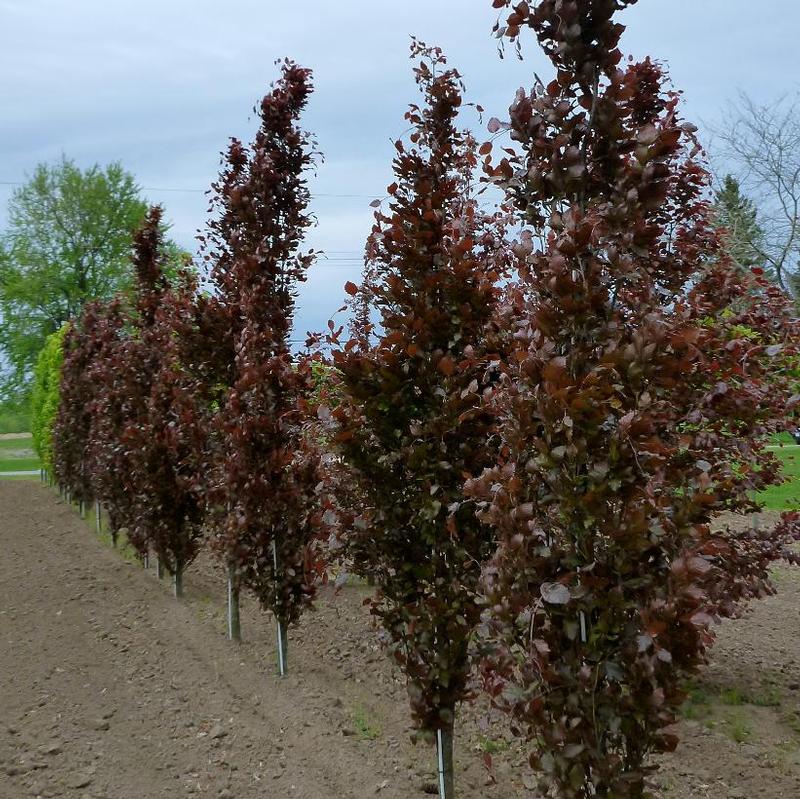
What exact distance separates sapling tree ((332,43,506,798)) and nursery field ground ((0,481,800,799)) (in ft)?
2.60

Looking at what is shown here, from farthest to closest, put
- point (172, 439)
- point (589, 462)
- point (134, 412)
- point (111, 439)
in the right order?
point (111, 439) < point (134, 412) < point (172, 439) < point (589, 462)

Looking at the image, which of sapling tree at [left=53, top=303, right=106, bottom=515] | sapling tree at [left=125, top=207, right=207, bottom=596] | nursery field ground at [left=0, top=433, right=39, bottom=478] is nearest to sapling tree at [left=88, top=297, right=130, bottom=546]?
sapling tree at [left=125, top=207, right=207, bottom=596]

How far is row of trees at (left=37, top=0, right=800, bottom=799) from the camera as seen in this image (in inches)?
104

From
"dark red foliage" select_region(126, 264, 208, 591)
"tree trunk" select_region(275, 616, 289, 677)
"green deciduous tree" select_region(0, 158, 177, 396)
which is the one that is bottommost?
"tree trunk" select_region(275, 616, 289, 677)

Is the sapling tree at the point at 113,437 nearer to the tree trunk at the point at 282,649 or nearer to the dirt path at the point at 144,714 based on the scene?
the dirt path at the point at 144,714

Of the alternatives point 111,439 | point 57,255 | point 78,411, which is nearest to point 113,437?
point 111,439

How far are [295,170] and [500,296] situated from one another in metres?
3.89

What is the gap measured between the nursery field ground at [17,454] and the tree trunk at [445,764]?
3336 centimetres

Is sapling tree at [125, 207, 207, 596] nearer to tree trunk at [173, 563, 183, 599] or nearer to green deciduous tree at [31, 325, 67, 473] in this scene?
tree trunk at [173, 563, 183, 599]

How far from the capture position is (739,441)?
15.3ft

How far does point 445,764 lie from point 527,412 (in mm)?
2201

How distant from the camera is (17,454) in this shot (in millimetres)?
46062

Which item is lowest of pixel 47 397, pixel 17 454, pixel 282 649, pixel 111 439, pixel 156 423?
pixel 282 649

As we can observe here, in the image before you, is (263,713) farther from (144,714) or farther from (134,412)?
(134,412)
